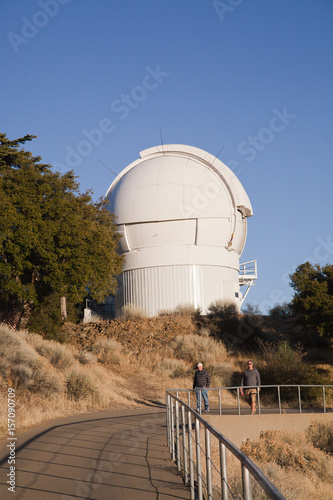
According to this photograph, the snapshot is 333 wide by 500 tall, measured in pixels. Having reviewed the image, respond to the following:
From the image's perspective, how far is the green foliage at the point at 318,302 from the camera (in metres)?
27.0

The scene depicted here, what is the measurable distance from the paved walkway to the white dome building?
2159 cm

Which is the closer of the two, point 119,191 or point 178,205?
point 178,205

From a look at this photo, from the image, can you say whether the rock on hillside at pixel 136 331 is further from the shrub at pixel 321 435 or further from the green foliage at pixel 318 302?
the shrub at pixel 321 435

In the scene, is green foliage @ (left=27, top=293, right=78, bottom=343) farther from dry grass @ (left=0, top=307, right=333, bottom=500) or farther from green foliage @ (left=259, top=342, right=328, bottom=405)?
green foliage @ (left=259, top=342, right=328, bottom=405)

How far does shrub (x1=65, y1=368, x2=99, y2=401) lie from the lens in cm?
1642

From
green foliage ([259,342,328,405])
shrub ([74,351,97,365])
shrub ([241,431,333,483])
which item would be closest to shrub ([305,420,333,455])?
shrub ([241,431,333,483])

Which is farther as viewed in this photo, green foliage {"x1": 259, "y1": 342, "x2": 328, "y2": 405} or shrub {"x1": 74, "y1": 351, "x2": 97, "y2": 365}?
shrub {"x1": 74, "y1": 351, "x2": 97, "y2": 365}

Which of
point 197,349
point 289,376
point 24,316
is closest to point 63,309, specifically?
point 24,316

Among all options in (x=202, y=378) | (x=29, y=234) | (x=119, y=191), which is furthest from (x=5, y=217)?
(x=119, y=191)

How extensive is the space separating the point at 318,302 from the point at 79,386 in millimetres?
14846

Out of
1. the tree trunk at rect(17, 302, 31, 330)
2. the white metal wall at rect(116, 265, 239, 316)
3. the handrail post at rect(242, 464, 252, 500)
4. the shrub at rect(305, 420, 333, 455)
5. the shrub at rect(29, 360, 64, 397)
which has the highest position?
the white metal wall at rect(116, 265, 239, 316)

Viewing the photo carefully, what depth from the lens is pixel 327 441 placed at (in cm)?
1485

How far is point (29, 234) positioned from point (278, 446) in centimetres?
1182

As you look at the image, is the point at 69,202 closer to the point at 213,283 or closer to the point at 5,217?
the point at 5,217
